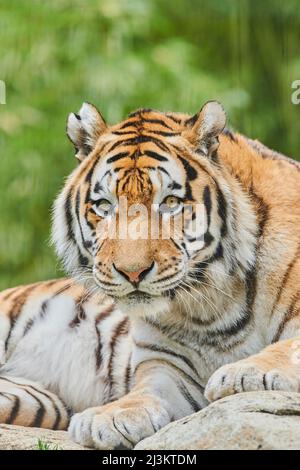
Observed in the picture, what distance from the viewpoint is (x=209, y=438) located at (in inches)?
96.1

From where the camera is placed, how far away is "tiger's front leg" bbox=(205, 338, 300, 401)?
2.70 m

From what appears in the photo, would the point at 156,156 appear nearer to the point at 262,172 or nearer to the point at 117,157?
the point at 117,157

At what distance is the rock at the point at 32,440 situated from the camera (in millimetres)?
2721

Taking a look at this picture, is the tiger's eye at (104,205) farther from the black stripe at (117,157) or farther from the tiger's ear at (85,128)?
the tiger's ear at (85,128)

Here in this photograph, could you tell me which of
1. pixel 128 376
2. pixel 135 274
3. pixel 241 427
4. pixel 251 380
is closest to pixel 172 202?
pixel 135 274

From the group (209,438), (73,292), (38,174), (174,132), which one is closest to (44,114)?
(38,174)

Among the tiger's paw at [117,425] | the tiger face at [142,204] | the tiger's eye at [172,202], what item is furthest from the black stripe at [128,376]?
the tiger's eye at [172,202]

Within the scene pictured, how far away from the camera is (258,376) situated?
271cm

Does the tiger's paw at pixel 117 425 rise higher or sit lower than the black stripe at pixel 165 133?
lower

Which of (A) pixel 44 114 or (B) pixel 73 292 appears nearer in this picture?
(B) pixel 73 292

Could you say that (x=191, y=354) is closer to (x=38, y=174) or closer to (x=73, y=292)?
(x=73, y=292)

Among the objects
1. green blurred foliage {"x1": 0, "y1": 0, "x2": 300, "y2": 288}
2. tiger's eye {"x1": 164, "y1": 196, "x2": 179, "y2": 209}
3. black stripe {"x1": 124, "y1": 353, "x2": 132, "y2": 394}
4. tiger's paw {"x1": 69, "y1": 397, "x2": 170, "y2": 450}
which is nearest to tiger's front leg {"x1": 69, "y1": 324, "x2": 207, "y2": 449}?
tiger's paw {"x1": 69, "y1": 397, "x2": 170, "y2": 450}

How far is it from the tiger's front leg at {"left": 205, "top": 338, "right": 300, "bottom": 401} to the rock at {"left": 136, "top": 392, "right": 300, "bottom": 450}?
98mm

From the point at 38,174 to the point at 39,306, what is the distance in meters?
2.16
